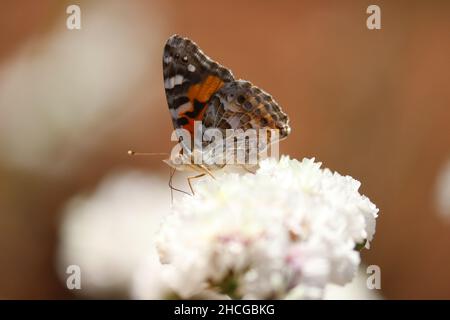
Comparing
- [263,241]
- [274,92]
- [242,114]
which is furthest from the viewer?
[274,92]

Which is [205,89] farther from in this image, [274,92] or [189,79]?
[274,92]

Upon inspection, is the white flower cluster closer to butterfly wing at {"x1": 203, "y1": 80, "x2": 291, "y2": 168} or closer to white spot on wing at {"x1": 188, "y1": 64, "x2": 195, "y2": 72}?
butterfly wing at {"x1": 203, "y1": 80, "x2": 291, "y2": 168}

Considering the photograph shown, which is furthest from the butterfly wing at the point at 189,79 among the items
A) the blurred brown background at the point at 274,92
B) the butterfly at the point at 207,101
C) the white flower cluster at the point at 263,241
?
the blurred brown background at the point at 274,92

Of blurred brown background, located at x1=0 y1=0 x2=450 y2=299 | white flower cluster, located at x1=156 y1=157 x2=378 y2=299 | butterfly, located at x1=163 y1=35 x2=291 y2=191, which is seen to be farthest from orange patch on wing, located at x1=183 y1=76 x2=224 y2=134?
blurred brown background, located at x1=0 y1=0 x2=450 y2=299

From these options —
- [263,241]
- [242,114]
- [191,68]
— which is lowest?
[263,241]

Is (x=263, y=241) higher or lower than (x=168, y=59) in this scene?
lower

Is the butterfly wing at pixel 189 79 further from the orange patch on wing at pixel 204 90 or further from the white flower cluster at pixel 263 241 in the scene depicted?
the white flower cluster at pixel 263 241

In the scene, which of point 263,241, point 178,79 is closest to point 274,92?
point 178,79
